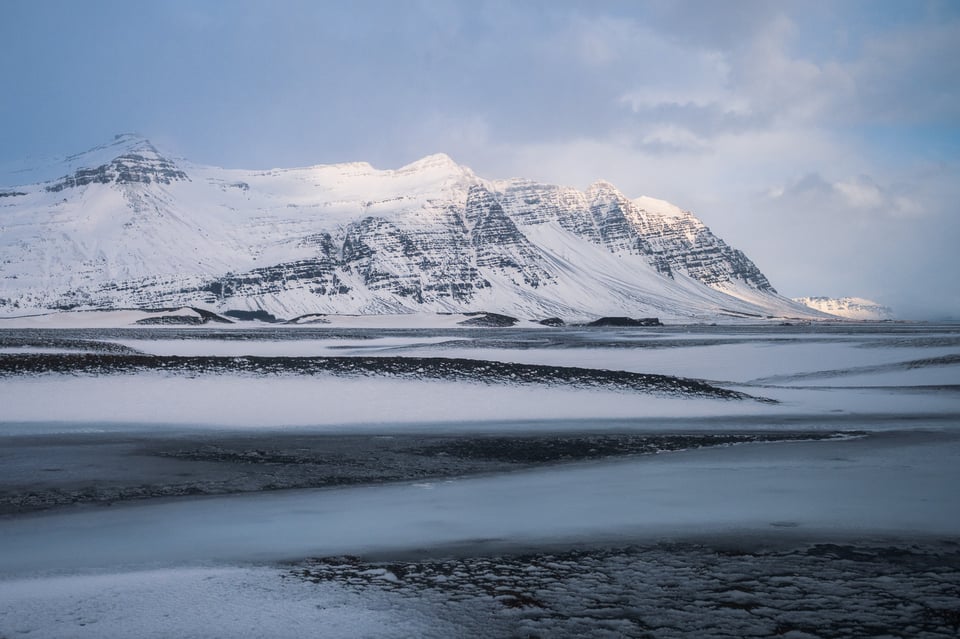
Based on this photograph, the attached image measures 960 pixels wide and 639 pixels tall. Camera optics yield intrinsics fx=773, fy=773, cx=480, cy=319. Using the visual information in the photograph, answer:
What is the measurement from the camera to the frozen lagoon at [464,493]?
858 centimetres

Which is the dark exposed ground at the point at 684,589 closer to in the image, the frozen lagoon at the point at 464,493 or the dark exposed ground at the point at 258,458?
the frozen lagoon at the point at 464,493

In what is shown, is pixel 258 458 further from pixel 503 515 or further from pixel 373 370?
pixel 373 370

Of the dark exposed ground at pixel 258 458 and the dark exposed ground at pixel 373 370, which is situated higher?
the dark exposed ground at pixel 373 370

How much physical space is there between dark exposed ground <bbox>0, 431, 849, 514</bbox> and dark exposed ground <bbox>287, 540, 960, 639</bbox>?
5.81 metres

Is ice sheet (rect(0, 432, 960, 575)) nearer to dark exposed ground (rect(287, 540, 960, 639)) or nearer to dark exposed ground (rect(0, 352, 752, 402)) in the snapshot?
dark exposed ground (rect(287, 540, 960, 639))

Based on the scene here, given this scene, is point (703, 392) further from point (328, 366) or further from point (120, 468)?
point (120, 468)

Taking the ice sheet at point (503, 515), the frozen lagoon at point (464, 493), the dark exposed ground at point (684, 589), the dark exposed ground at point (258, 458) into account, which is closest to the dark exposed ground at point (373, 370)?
→ the frozen lagoon at point (464, 493)

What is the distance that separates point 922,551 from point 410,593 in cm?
610

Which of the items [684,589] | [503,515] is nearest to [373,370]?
[503,515]

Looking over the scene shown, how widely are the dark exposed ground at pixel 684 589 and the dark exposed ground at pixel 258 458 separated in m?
5.81

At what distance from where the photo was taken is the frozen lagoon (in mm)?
8578

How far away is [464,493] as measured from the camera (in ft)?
42.3

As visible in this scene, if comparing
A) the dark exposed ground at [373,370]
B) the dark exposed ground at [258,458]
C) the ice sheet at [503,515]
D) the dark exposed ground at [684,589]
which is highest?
the dark exposed ground at [373,370]

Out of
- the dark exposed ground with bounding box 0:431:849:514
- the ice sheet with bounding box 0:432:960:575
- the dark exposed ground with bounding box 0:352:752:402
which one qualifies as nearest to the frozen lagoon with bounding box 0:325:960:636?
the ice sheet with bounding box 0:432:960:575
